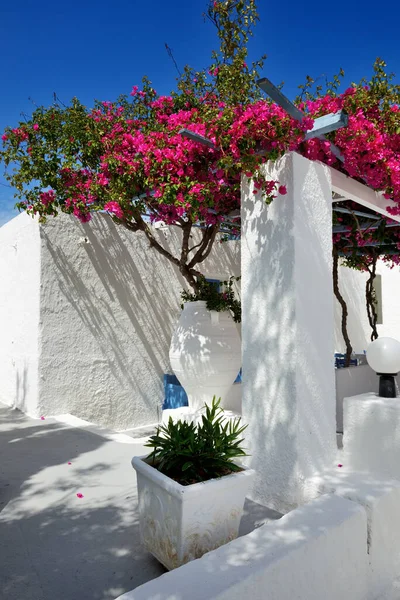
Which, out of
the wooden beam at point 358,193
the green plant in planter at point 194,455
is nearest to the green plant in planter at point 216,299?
the wooden beam at point 358,193

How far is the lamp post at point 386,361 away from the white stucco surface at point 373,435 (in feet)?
0.33

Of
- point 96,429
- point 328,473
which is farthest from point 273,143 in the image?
point 96,429

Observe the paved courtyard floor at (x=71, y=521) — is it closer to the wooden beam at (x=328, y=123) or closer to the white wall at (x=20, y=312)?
the white wall at (x=20, y=312)

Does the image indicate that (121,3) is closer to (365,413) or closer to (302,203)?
(302,203)

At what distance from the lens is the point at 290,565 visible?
72.1 inches

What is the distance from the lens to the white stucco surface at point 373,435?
2922 millimetres

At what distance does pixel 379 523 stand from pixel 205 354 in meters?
2.19

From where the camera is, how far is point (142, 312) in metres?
6.84

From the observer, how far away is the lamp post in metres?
3.09

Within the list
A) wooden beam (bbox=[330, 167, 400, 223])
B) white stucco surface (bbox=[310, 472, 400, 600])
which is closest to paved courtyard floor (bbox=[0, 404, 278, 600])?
white stucco surface (bbox=[310, 472, 400, 600])

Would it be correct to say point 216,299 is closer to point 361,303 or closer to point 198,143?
point 198,143

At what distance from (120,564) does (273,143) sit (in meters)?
2.64

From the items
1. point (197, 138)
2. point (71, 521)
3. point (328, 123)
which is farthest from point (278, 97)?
point (71, 521)

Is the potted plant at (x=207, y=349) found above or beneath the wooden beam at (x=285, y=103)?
beneath
